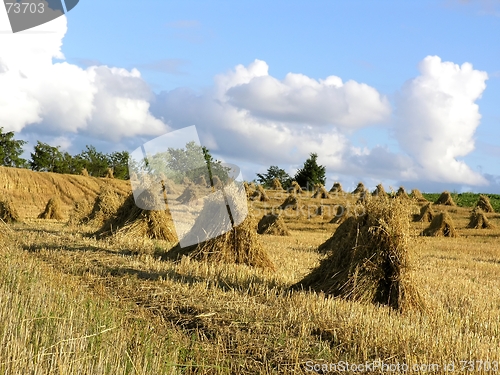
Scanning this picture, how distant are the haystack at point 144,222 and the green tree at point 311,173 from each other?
4339cm

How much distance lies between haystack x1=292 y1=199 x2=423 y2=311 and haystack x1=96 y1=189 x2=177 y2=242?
26.3 ft

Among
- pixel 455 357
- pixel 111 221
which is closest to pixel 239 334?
pixel 455 357

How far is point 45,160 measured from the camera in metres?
62.2

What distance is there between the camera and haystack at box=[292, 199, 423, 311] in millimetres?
7391

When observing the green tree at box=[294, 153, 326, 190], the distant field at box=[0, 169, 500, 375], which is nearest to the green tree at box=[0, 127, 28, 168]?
the green tree at box=[294, 153, 326, 190]

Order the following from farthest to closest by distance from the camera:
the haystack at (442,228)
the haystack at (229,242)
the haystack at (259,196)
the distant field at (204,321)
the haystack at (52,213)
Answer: the haystack at (259,196)
the haystack at (52,213)
the haystack at (442,228)
the haystack at (229,242)
the distant field at (204,321)

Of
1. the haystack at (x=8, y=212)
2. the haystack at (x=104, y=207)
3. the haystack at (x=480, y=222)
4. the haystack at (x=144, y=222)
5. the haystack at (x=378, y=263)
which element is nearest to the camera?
the haystack at (x=378, y=263)

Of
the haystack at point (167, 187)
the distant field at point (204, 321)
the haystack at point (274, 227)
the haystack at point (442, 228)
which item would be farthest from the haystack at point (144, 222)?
the haystack at point (442, 228)

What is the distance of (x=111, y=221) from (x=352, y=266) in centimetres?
996

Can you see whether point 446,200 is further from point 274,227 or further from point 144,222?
point 144,222

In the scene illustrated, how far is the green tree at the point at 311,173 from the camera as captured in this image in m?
59.2

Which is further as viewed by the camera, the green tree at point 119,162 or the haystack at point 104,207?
the green tree at point 119,162

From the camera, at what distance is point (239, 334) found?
567 centimetres

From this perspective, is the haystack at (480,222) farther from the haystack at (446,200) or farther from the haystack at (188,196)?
the haystack at (188,196)
